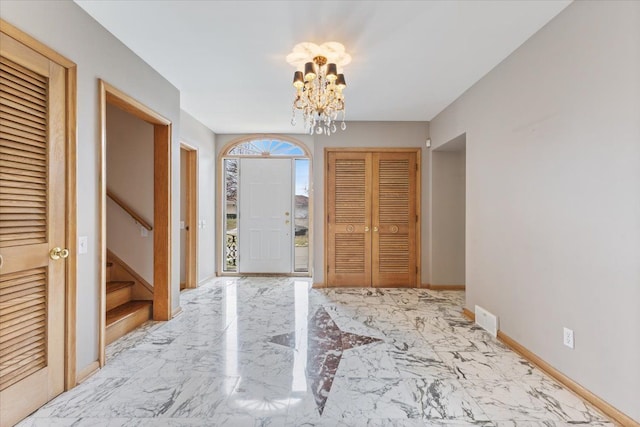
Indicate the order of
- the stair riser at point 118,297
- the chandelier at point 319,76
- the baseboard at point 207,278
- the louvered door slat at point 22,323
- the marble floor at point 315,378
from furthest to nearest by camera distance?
the baseboard at point 207,278, the stair riser at point 118,297, the chandelier at point 319,76, the marble floor at point 315,378, the louvered door slat at point 22,323

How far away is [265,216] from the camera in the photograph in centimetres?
573

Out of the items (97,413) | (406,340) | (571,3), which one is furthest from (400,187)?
(97,413)

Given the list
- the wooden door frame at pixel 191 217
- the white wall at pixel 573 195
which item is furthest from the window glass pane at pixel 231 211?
the white wall at pixel 573 195

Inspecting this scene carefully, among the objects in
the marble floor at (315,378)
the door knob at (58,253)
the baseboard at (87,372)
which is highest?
the door knob at (58,253)

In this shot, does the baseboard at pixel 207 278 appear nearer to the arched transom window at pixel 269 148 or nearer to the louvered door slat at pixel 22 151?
the arched transom window at pixel 269 148

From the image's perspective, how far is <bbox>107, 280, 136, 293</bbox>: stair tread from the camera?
333 centimetres

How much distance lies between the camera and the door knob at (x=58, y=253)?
77.9 inches

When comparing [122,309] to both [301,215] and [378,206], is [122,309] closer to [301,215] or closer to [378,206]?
[301,215]

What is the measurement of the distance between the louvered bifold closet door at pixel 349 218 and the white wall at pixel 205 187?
6.50 feet

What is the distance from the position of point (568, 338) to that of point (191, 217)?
4534 mm

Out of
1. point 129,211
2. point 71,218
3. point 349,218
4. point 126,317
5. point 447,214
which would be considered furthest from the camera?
point 349,218

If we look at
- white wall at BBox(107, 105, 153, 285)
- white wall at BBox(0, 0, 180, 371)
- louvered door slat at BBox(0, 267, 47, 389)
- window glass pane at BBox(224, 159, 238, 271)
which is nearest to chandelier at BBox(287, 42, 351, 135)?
white wall at BBox(0, 0, 180, 371)

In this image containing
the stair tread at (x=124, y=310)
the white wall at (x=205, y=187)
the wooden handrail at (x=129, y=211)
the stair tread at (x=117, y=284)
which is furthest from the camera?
the white wall at (x=205, y=187)

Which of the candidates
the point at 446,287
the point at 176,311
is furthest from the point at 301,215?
the point at 176,311
